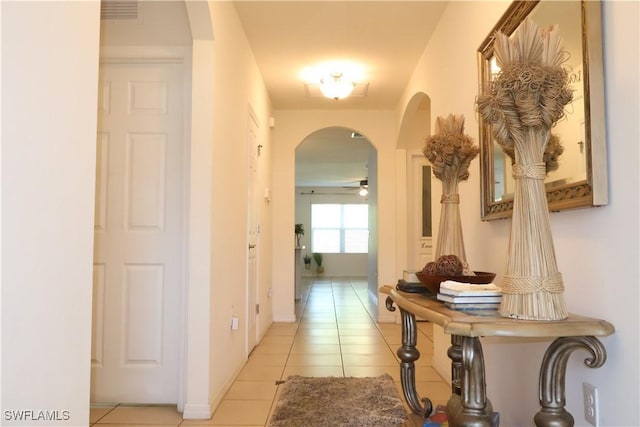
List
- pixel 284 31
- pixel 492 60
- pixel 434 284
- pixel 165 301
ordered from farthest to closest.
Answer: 1. pixel 284 31
2. pixel 165 301
3. pixel 492 60
4. pixel 434 284

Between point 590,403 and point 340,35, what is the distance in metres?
2.98

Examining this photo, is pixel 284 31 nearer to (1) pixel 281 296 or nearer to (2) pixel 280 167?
(2) pixel 280 167

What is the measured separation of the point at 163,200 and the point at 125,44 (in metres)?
0.97

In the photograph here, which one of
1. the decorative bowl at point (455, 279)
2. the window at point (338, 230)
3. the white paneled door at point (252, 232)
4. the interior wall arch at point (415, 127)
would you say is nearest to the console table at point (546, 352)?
the decorative bowl at point (455, 279)

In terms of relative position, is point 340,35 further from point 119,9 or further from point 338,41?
point 119,9

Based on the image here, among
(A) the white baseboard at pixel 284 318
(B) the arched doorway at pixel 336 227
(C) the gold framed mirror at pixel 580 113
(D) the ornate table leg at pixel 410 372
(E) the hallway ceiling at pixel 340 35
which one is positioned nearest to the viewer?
(C) the gold framed mirror at pixel 580 113

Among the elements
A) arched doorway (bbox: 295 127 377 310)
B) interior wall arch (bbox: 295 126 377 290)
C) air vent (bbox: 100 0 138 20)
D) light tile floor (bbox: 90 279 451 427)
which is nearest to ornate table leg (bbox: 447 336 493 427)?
light tile floor (bbox: 90 279 451 427)

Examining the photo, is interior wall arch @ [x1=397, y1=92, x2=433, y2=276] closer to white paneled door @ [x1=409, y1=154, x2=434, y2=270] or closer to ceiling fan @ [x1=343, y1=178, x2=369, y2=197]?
white paneled door @ [x1=409, y1=154, x2=434, y2=270]

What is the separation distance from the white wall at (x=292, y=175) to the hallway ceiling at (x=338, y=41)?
149 mm

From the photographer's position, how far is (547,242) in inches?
47.4

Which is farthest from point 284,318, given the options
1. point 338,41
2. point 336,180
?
point 336,180

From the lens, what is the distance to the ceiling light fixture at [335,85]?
4.06 m

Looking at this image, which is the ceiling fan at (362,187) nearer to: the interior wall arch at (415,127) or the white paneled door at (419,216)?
the white paneled door at (419,216)

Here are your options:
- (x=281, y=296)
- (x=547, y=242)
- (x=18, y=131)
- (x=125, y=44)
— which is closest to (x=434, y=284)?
(x=547, y=242)
